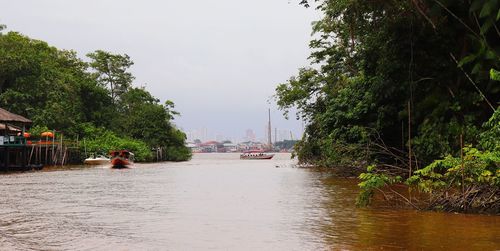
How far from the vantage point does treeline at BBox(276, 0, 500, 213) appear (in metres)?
9.59

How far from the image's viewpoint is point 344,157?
69.6ft

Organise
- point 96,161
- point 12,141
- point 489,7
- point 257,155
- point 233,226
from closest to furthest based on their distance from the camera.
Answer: point 489,7 → point 233,226 → point 12,141 → point 96,161 → point 257,155

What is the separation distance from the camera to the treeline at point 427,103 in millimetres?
9586

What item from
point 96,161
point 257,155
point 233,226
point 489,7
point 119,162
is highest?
point 489,7

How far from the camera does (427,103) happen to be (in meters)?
13.1

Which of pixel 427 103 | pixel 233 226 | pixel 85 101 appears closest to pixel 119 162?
pixel 85 101

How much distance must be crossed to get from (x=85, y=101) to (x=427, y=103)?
48.2m

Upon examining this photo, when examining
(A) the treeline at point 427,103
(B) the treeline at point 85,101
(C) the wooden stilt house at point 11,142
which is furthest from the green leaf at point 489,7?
(B) the treeline at point 85,101

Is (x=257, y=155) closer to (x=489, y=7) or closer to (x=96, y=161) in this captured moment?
(x=96, y=161)

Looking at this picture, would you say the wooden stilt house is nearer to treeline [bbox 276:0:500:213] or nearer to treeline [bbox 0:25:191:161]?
treeline [bbox 0:25:191:161]

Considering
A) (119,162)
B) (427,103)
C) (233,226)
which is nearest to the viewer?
(233,226)

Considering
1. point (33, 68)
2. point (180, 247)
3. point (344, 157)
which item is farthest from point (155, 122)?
point (180, 247)

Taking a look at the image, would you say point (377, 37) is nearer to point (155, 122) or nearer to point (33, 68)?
point (33, 68)

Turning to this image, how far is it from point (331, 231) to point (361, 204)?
9.49 ft
